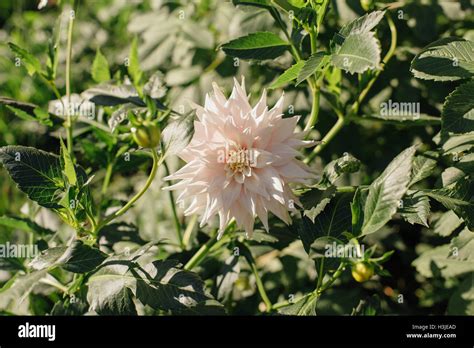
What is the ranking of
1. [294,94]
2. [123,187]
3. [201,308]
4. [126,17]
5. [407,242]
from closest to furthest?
[201,308] → [294,94] → [407,242] → [123,187] → [126,17]

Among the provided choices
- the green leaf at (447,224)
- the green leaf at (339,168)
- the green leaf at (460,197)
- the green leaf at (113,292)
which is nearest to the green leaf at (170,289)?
the green leaf at (113,292)

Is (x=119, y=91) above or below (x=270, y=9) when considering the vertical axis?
below

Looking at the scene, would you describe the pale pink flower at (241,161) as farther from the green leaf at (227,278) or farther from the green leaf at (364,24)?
the green leaf at (227,278)

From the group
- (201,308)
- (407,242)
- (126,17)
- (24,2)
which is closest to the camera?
(201,308)

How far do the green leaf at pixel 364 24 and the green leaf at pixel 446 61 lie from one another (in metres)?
0.08

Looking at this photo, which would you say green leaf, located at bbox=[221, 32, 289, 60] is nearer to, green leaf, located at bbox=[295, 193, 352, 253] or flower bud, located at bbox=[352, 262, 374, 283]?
green leaf, located at bbox=[295, 193, 352, 253]

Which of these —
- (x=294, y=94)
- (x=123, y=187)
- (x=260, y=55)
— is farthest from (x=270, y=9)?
(x=123, y=187)

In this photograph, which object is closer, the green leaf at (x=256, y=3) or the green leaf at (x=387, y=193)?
the green leaf at (x=387, y=193)

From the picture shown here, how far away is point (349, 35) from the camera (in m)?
0.84

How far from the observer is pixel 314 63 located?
2.75 ft

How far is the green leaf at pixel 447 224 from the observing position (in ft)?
3.50

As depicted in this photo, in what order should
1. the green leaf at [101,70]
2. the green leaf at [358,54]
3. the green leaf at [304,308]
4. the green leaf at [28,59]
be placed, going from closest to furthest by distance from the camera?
the green leaf at [358,54]
the green leaf at [304,308]
the green leaf at [28,59]
the green leaf at [101,70]

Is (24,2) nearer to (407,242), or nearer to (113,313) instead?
(407,242)
